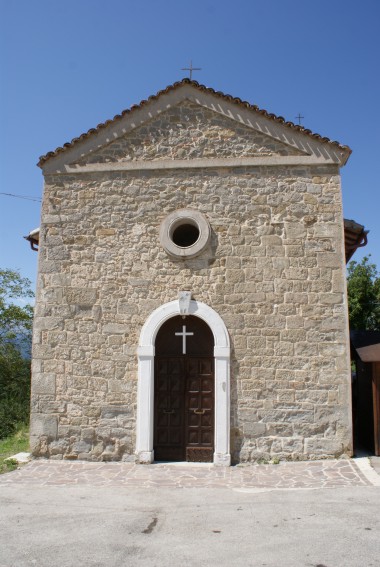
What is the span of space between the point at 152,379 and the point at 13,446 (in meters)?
3.76

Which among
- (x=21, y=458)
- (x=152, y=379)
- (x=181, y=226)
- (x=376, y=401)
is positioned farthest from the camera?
(x=181, y=226)

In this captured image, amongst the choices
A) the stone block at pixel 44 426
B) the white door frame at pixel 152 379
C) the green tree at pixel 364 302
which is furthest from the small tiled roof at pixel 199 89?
the green tree at pixel 364 302

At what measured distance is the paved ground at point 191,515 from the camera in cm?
447

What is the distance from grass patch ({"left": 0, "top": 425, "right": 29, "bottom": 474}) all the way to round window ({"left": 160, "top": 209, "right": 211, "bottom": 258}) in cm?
465

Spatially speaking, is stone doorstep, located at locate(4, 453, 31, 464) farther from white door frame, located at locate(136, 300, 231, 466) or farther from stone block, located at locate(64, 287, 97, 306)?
stone block, located at locate(64, 287, 97, 306)

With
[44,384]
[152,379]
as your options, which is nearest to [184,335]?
[152,379]

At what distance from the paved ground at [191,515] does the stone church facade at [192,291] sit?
67 cm

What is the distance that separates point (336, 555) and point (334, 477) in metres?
2.78

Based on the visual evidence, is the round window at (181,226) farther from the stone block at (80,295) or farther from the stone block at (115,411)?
the stone block at (115,411)

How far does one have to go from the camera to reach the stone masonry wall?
8102mm

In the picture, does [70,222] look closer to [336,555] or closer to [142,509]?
[142,509]

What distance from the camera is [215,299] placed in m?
8.47

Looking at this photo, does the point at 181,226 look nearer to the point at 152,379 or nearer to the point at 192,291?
the point at 192,291

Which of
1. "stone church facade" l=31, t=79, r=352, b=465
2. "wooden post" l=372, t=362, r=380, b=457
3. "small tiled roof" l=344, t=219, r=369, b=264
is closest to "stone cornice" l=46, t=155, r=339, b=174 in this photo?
"stone church facade" l=31, t=79, r=352, b=465
